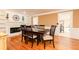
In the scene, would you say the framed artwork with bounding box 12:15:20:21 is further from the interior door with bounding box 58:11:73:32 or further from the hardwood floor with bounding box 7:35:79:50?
the interior door with bounding box 58:11:73:32

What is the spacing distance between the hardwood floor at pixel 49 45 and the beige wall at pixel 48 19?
0.31m

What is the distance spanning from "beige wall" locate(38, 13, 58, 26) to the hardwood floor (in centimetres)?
31

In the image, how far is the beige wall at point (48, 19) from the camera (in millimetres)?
2086

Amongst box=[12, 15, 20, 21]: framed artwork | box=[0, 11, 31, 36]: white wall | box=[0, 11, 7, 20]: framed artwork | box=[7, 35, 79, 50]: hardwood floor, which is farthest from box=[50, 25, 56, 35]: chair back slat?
box=[0, 11, 7, 20]: framed artwork

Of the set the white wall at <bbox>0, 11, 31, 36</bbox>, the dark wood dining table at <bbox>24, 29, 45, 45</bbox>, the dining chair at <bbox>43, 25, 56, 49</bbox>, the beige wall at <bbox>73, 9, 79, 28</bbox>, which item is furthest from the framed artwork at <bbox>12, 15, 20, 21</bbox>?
the beige wall at <bbox>73, 9, 79, 28</bbox>

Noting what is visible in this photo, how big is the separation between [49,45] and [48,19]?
1.63ft

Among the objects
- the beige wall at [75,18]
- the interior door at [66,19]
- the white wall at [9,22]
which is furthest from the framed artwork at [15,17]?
the beige wall at [75,18]

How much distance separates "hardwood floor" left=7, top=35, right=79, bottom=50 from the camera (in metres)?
2.03

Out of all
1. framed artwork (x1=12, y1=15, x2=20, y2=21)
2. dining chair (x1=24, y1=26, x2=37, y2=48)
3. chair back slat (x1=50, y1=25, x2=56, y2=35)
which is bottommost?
dining chair (x1=24, y1=26, x2=37, y2=48)

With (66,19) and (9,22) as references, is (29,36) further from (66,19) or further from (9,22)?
(66,19)

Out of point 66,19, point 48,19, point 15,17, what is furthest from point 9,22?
point 66,19

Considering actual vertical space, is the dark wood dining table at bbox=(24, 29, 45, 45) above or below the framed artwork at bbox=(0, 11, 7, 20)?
below

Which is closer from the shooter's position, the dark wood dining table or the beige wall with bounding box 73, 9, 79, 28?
the beige wall with bounding box 73, 9, 79, 28
